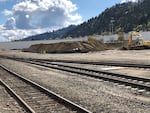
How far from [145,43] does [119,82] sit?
4601 centimetres

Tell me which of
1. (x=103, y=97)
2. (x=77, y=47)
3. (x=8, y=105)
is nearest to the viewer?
(x=8, y=105)

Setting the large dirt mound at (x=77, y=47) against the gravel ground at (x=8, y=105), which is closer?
the gravel ground at (x=8, y=105)

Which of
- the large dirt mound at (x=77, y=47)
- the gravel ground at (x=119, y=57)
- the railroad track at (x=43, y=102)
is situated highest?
the large dirt mound at (x=77, y=47)

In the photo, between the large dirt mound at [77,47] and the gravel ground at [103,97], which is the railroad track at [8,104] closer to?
the gravel ground at [103,97]

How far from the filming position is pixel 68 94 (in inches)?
607

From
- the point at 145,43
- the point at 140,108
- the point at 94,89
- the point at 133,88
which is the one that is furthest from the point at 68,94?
the point at 145,43

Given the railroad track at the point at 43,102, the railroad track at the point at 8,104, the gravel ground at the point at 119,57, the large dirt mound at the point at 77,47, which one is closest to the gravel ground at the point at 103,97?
the railroad track at the point at 43,102

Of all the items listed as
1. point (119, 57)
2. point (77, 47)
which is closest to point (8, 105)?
point (119, 57)

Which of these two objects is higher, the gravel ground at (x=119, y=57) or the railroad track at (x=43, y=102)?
the railroad track at (x=43, y=102)

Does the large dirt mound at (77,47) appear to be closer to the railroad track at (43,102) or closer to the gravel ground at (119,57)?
the gravel ground at (119,57)

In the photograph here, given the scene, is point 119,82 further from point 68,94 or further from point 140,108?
point 140,108

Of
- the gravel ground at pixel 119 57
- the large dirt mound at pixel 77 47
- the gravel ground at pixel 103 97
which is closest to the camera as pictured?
the gravel ground at pixel 103 97

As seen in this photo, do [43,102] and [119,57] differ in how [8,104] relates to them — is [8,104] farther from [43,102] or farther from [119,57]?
[119,57]

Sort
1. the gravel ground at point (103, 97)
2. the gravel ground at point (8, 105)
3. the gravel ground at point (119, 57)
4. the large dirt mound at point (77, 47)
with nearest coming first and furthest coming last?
the gravel ground at point (103, 97), the gravel ground at point (8, 105), the gravel ground at point (119, 57), the large dirt mound at point (77, 47)
